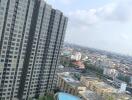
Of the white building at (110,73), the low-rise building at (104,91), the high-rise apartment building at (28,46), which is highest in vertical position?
the high-rise apartment building at (28,46)

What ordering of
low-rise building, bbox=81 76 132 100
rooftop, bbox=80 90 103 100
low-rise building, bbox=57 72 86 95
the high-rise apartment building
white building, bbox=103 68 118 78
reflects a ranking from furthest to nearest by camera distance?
white building, bbox=103 68 118 78, low-rise building, bbox=57 72 86 95, low-rise building, bbox=81 76 132 100, rooftop, bbox=80 90 103 100, the high-rise apartment building

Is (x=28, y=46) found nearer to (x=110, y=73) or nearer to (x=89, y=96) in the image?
(x=89, y=96)

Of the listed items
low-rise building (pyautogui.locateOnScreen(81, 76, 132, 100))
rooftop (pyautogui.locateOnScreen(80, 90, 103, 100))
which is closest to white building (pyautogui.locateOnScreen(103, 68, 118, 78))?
low-rise building (pyautogui.locateOnScreen(81, 76, 132, 100))

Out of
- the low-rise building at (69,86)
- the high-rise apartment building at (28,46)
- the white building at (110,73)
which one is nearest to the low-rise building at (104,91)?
the low-rise building at (69,86)

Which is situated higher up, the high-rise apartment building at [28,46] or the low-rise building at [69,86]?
the high-rise apartment building at [28,46]

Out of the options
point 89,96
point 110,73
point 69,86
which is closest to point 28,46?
point 89,96

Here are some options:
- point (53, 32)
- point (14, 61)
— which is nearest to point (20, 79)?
point (14, 61)

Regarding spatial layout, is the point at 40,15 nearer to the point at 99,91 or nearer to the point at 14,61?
the point at 14,61

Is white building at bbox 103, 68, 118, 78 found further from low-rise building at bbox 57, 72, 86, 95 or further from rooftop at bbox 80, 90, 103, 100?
rooftop at bbox 80, 90, 103, 100

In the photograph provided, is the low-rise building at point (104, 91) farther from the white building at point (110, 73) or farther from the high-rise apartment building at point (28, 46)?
the white building at point (110, 73)
